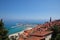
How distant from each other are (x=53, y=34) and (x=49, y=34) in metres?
1.04

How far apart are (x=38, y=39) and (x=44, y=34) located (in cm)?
118

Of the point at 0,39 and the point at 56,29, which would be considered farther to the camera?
the point at 56,29

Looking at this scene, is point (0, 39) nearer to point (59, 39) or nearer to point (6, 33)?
point (6, 33)

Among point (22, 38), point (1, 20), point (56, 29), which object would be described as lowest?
point (22, 38)

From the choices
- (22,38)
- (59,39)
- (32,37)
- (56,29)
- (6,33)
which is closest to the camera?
(6,33)

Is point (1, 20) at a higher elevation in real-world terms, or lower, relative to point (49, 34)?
higher

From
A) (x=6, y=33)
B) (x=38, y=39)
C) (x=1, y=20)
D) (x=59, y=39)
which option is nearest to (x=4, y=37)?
(x=6, y=33)

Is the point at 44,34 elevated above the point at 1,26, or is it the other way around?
the point at 1,26

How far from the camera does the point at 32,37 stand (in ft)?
66.6

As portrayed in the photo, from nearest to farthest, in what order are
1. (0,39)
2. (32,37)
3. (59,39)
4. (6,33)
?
(0,39) → (6,33) → (59,39) → (32,37)

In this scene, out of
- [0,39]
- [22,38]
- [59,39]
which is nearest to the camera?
[0,39]

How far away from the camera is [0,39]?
11320 millimetres

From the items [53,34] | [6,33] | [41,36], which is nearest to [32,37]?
[41,36]

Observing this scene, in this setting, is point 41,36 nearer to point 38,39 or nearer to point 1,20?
point 38,39
